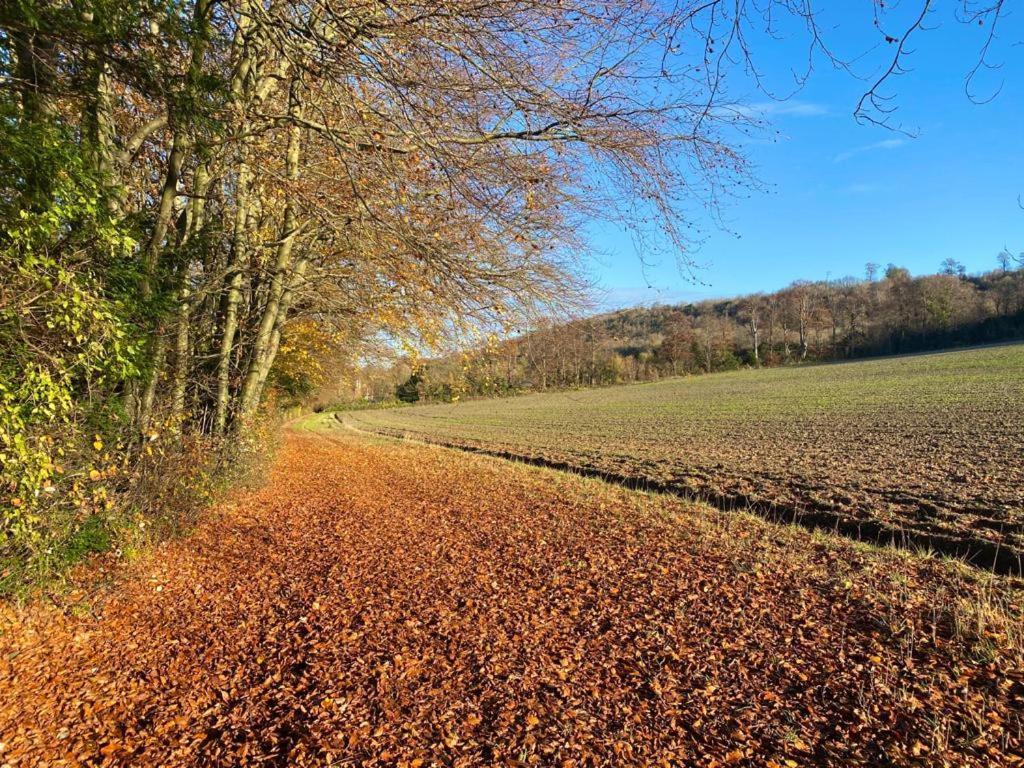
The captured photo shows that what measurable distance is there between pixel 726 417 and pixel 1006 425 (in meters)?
A: 11.5

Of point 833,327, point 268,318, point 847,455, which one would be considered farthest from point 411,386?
point 833,327

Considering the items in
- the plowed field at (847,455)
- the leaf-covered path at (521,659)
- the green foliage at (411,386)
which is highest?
the green foliage at (411,386)

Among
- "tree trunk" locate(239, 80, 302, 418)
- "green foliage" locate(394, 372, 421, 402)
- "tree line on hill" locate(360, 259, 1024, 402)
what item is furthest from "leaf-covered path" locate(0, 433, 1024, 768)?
"tree line on hill" locate(360, 259, 1024, 402)

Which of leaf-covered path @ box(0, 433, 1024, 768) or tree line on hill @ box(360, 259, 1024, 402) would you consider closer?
leaf-covered path @ box(0, 433, 1024, 768)

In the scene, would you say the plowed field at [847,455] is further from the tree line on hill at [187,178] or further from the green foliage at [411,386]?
the tree line on hill at [187,178]

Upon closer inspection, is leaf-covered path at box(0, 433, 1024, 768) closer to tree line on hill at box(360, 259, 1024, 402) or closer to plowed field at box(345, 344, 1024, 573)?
plowed field at box(345, 344, 1024, 573)

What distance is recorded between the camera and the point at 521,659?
13.0ft

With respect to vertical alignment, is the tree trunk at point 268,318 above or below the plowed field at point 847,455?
→ above

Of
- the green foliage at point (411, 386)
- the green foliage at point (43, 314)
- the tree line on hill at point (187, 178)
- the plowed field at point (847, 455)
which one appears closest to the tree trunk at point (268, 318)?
the tree line on hill at point (187, 178)

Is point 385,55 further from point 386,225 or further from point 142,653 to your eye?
point 142,653

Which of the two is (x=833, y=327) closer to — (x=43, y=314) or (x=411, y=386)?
(x=411, y=386)

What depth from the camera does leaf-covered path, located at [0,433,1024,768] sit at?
10.2ft

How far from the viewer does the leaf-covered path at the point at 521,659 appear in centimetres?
310

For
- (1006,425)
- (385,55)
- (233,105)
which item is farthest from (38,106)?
(1006,425)
